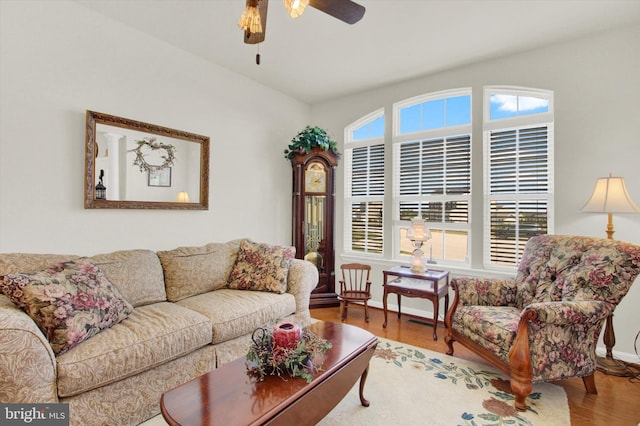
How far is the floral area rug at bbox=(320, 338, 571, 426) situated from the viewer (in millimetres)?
1866

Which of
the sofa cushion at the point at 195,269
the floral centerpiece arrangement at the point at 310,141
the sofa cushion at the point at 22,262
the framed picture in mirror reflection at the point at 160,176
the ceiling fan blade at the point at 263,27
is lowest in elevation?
the sofa cushion at the point at 195,269

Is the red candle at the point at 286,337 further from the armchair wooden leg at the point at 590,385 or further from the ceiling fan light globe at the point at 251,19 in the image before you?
the armchair wooden leg at the point at 590,385

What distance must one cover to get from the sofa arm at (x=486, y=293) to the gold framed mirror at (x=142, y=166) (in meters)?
2.70

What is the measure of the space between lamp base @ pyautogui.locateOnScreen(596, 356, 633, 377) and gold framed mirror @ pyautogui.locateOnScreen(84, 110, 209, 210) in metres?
3.86

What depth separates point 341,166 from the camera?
446 centimetres

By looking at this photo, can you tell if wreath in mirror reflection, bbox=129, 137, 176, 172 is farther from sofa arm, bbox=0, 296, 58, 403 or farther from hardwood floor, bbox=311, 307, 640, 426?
hardwood floor, bbox=311, 307, 640, 426

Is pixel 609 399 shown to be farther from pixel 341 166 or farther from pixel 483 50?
pixel 341 166

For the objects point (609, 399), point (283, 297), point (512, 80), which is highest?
point (512, 80)

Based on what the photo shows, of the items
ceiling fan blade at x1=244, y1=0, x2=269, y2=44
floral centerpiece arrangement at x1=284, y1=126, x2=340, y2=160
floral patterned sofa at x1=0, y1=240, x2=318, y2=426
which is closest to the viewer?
floral patterned sofa at x1=0, y1=240, x2=318, y2=426

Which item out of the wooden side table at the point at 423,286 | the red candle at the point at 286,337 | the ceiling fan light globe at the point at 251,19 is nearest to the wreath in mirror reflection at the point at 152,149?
the ceiling fan light globe at the point at 251,19

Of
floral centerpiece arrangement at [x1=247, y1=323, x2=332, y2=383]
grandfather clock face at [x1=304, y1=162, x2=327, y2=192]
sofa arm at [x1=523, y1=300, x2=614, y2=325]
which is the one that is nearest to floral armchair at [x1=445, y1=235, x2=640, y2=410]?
sofa arm at [x1=523, y1=300, x2=614, y2=325]

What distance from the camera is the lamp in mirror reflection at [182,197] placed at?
3.15 meters

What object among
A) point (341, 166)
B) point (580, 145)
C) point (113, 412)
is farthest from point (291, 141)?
point (113, 412)

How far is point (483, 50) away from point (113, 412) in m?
4.18
